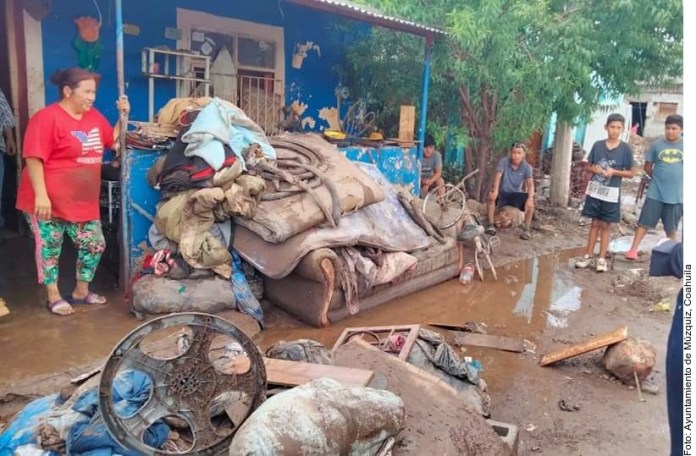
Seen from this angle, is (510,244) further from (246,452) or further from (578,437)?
(246,452)

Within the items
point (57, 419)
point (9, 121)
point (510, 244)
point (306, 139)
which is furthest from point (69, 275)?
point (510, 244)

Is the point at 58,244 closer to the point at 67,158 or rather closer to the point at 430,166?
the point at 67,158

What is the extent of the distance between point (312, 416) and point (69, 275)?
173 inches

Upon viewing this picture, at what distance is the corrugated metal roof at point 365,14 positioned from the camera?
632 centimetres

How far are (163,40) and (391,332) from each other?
508 cm

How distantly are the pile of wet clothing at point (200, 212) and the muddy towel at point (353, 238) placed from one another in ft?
0.62

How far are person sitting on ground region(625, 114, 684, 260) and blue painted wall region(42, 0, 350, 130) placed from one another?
486 centimetres

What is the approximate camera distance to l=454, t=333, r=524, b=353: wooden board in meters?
4.82

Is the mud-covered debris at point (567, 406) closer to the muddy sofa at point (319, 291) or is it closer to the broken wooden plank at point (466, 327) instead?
the broken wooden plank at point (466, 327)

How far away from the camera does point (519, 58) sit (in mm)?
7781

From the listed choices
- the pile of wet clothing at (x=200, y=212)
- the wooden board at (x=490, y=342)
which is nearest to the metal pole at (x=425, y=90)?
the pile of wet clothing at (x=200, y=212)

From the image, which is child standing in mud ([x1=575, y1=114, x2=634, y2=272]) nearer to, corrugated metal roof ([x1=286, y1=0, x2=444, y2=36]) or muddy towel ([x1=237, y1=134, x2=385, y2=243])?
corrugated metal roof ([x1=286, y1=0, x2=444, y2=36])

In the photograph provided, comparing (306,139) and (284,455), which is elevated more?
(306,139)

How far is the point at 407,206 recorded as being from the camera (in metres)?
6.56
